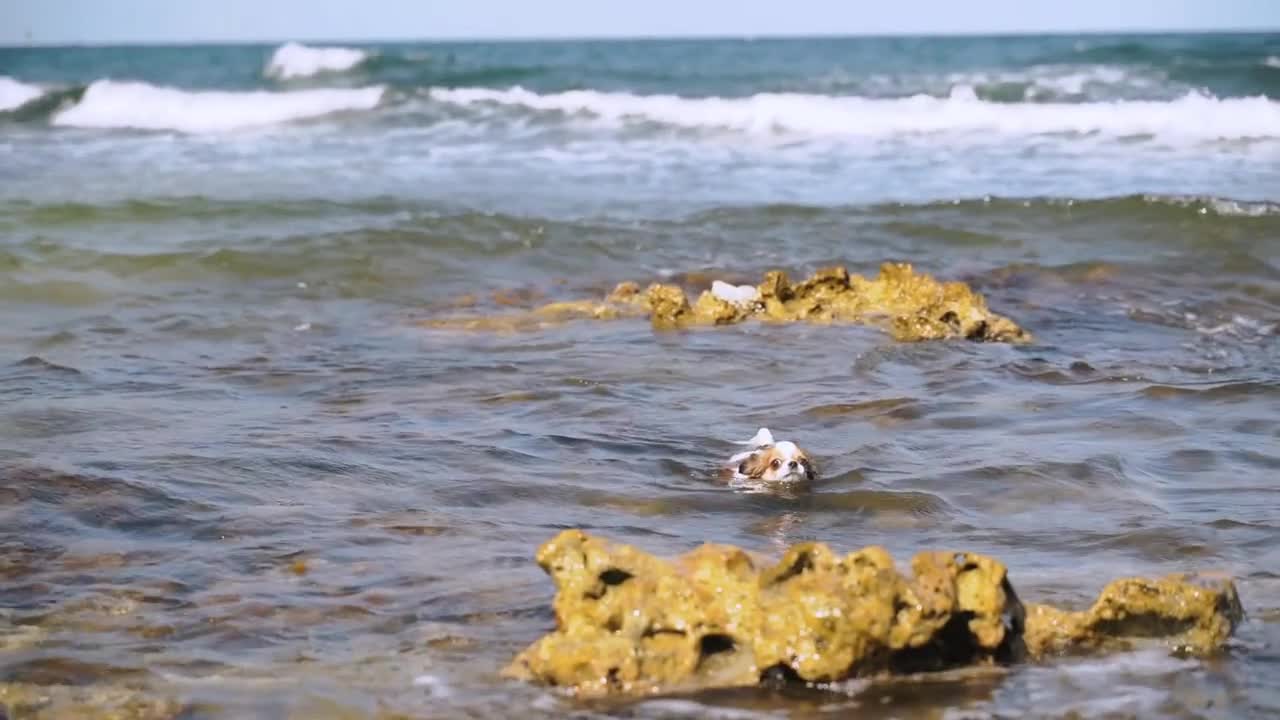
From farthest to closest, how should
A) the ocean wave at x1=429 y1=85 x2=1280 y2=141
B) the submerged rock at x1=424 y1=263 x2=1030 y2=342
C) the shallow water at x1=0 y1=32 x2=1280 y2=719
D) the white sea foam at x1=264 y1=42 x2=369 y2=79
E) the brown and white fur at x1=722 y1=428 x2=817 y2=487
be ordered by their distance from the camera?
the white sea foam at x1=264 y1=42 x2=369 y2=79 → the ocean wave at x1=429 y1=85 x2=1280 y2=141 → the submerged rock at x1=424 y1=263 x2=1030 y2=342 → the brown and white fur at x1=722 y1=428 x2=817 y2=487 → the shallow water at x1=0 y1=32 x2=1280 y2=719

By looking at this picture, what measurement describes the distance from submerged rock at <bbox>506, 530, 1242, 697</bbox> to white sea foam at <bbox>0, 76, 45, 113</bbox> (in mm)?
27221

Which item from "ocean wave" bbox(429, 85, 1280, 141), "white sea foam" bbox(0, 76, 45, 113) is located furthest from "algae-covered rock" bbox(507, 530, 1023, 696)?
"white sea foam" bbox(0, 76, 45, 113)

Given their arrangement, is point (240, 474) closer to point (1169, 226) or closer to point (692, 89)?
point (1169, 226)

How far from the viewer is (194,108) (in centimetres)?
2928

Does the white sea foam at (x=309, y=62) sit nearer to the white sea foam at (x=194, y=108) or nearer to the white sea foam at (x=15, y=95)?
the white sea foam at (x=194, y=108)

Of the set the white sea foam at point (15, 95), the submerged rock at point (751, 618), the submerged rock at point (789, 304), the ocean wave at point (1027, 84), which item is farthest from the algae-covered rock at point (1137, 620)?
the white sea foam at point (15, 95)

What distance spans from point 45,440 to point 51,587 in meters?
1.70

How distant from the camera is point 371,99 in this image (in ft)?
94.0

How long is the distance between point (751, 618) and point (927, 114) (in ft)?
70.5

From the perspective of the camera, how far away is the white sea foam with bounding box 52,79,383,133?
26.3 meters

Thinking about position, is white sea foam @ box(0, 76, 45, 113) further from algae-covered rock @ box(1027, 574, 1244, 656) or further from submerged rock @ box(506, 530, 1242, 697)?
algae-covered rock @ box(1027, 574, 1244, 656)

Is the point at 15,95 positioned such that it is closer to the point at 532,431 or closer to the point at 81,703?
the point at 532,431

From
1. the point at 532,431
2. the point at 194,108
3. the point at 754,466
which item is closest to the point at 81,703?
the point at 754,466

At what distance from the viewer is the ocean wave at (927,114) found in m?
21.0
